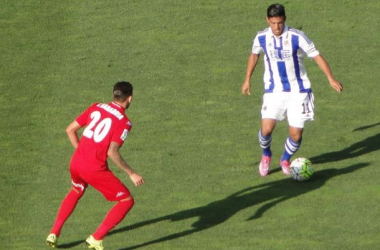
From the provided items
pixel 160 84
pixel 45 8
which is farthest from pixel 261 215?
pixel 45 8

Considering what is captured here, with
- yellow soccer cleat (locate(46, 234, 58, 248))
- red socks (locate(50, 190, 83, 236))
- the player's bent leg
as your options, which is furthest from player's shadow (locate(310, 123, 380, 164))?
yellow soccer cleat (locate(46, 234, 58, 248))

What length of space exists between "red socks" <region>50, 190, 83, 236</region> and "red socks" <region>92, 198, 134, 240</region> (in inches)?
20.3

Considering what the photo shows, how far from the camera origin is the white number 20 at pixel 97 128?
13.7 m

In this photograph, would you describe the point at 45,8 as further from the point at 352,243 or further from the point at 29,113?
the point at 352,243

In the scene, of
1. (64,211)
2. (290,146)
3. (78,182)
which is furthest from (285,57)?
(64,211)

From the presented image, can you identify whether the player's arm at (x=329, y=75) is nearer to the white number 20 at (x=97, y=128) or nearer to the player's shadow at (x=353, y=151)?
the player's shadow at (x=353, y=151)

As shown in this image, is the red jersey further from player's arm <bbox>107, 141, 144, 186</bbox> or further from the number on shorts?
the number on shorts

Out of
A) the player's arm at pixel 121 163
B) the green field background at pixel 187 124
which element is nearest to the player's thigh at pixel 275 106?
the green field background at pixel 187 124

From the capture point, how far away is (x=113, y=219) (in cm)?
1384

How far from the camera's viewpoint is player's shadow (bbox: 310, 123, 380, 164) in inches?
659

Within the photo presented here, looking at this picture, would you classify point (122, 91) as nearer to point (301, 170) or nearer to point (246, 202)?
point (246, 202)

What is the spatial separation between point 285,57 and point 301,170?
1577mm

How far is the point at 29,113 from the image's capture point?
18.4 m

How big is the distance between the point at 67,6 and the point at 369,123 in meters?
6.81
